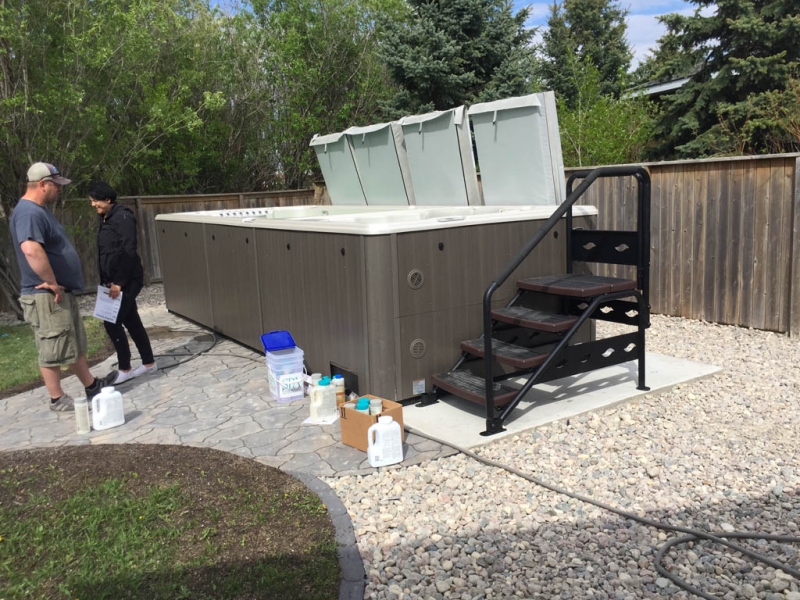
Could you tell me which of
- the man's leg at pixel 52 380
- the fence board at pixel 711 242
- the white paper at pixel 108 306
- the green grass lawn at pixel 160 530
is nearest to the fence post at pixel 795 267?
the fence board at pixel 711 242

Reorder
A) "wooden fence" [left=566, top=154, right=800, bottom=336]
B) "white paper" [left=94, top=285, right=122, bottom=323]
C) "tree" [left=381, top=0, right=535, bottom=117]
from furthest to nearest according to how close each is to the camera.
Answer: "tree" [left=381, top=0, right=535, bottom=117], "wooden fence" [left=566, top=154, right=800, bottom=336], "white paper" [left=94, top=285, right=122, bottom=323]

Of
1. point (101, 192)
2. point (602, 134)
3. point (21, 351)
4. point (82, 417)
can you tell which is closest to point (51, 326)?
point (82, 417)

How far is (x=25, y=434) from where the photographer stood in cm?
410

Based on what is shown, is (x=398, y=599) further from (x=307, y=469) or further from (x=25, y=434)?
(x=25, y=434)

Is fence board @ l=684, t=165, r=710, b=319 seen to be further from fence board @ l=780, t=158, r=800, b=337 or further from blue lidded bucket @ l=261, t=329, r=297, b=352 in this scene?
blue lidded bucket @ l=261, t=329, r=297, b=352

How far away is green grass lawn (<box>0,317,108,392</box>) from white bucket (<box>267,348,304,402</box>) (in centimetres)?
223

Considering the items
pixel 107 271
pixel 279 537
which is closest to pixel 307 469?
pixel 279 537

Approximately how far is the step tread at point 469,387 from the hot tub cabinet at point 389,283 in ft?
0.48

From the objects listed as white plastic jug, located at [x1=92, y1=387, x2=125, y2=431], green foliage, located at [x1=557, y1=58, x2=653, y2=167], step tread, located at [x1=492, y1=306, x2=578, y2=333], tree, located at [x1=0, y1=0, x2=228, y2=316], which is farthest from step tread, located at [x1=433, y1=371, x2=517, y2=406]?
green foliage, located at [x1=557, y1=58, x2=653, y2=167]

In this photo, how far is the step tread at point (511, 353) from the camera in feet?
12.4

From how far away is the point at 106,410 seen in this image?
4.09 m

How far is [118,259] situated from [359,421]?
99.0 inches

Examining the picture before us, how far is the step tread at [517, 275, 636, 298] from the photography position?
4020 millimetres

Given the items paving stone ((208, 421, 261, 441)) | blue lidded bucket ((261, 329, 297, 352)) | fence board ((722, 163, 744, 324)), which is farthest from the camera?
fence board ((722, 163, 744, 324))
